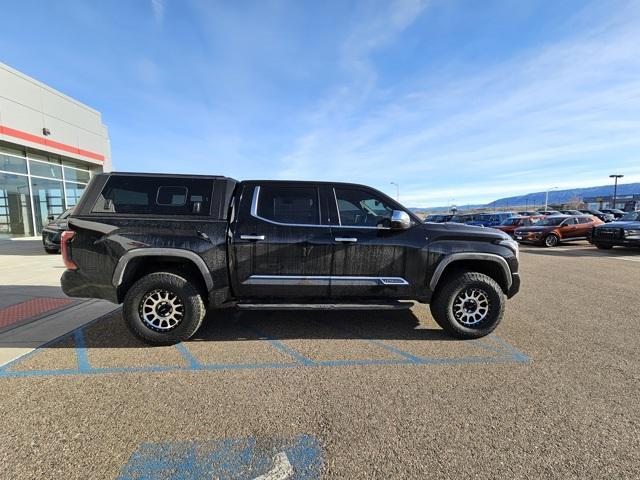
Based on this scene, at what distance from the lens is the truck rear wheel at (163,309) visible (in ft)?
11.8

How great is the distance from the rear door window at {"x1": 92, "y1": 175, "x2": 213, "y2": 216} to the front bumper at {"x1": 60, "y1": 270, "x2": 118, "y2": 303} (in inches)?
32.0

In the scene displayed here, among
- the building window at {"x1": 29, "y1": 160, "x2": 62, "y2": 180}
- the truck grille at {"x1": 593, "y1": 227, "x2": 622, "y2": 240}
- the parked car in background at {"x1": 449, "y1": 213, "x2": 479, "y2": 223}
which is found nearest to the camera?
the truck grille at {"x1": 593, "y1": 227, "x2": 622, "y2": 240}

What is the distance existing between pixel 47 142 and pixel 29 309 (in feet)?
51.0

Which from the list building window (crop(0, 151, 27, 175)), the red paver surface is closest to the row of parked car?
the red paver surface

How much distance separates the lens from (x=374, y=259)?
3.82 meters

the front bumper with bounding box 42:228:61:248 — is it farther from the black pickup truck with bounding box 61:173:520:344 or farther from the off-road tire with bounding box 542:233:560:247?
the off-road tire with bounding box 542:233:560:247

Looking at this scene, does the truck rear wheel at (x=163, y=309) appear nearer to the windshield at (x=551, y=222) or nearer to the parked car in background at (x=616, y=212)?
the windshield at (x=551, y=222)

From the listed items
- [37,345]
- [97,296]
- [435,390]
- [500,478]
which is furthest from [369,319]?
[37,345]

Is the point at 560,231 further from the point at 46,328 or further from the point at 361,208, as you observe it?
the point at 46,328

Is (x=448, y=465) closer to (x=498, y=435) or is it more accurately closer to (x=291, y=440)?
(x=498, y=435)

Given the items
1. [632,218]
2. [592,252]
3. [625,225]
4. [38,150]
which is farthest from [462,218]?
[38,150]

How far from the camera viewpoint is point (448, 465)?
6.52 ft

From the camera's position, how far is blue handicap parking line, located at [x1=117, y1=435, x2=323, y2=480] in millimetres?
1913

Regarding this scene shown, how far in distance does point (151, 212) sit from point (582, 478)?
14.2ft
